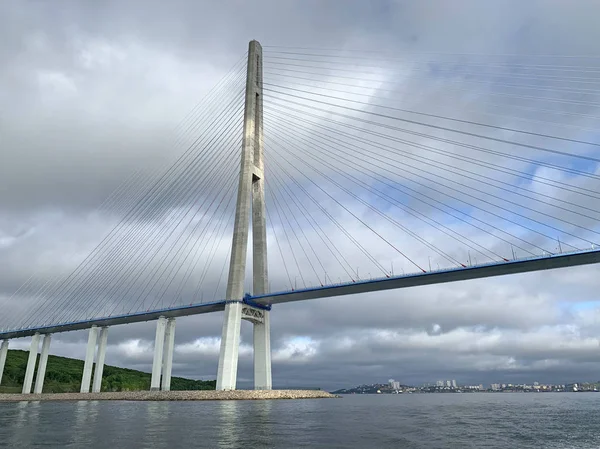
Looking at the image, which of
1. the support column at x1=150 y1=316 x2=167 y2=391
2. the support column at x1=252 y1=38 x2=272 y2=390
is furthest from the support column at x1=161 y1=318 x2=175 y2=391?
the support column at x1=252 y1=38 x2=272 y2=390

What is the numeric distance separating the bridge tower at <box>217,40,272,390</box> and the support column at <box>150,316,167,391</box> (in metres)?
14.8

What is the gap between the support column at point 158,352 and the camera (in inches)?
2474

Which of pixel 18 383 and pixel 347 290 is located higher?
pixel 347 290

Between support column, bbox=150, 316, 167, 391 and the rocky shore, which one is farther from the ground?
support column, bbox=150, 316, 167, 391

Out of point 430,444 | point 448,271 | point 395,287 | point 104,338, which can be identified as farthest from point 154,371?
point 430,444

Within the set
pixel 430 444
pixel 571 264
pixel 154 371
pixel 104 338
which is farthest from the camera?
pixel 104 338

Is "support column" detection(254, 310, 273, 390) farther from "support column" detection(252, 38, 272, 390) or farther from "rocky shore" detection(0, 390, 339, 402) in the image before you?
"rocky shore" detection(0, 390, 339, 402)

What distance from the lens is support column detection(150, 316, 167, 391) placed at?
6284 cm

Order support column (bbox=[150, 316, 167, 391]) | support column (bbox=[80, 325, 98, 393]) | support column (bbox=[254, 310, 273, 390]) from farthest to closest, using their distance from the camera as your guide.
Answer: support column (bbox=[80, 325, 98, 393]) < support column (bbox=[150, 316, 167, 391]) < support column (bbox=[254, 310, 273, 390])

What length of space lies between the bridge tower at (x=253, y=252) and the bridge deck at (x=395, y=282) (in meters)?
3.02

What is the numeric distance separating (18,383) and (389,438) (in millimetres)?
109980

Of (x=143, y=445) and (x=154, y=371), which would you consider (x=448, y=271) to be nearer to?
(x=143, y=445)

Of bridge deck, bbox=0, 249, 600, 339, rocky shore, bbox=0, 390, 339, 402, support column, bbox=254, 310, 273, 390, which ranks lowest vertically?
rocky shore, bbox=0, 390, 339, 402

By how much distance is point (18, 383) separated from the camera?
101 metres
